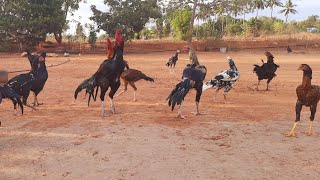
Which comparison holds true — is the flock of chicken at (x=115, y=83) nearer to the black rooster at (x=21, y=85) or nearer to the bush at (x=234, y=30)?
the black rooster at (x=21, y=85)

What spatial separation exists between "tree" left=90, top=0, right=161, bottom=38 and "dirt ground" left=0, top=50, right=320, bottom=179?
1184 inches

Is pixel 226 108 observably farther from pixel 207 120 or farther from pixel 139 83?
pixel 139 83

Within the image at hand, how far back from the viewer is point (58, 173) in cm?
545

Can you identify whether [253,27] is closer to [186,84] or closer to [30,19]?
[30,19]

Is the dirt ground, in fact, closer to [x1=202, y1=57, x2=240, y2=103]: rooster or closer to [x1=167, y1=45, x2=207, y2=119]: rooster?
[x1=167, y1=45, x2=207, y2=119]: rooster

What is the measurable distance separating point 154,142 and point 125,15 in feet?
113

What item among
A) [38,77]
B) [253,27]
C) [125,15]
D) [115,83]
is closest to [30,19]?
[125,15]

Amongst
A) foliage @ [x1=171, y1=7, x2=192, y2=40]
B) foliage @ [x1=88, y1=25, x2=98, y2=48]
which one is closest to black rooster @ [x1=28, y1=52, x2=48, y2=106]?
foliage @ [x1=88, y1=25, x2=98, y2=48]

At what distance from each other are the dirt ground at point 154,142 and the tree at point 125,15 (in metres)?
30.1

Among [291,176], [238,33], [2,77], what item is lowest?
[291,176]

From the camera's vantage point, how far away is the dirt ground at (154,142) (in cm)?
557

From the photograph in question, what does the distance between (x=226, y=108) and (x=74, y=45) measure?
34.2 meters

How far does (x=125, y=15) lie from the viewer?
39.8 metres

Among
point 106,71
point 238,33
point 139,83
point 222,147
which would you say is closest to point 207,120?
point 222,147
